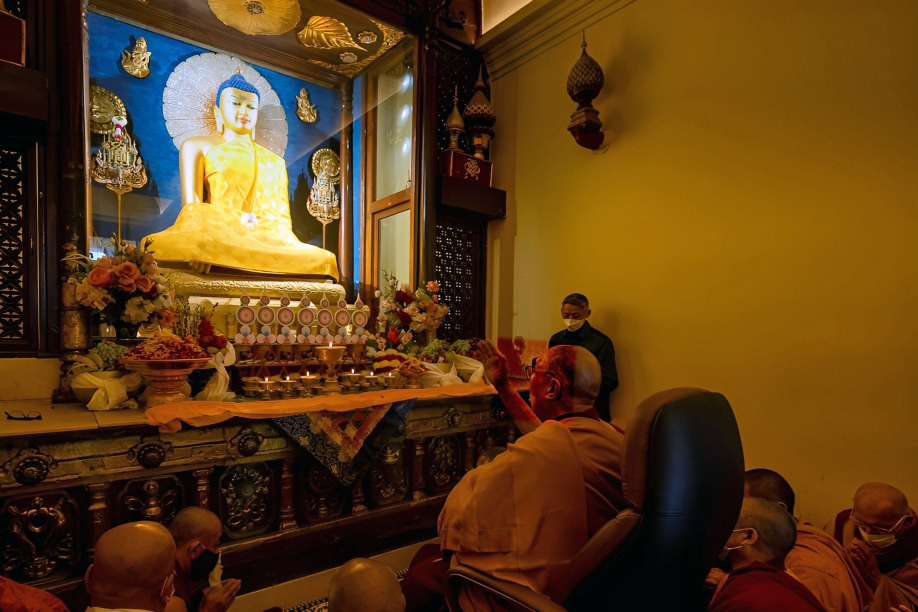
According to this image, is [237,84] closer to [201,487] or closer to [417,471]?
[201,487]

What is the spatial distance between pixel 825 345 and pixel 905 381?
1.42 ft

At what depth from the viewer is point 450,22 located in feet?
17.3

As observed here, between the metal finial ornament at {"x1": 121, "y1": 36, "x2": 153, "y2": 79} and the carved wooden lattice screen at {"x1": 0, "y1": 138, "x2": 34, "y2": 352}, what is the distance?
5.29 ft

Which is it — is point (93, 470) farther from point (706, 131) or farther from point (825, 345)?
point (706, 131)

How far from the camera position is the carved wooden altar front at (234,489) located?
2227mm

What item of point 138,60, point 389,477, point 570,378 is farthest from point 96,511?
point 138,60

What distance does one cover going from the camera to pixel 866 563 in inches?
88.7

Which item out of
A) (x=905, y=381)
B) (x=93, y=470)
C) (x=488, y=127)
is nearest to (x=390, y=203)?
(x=488, y=127)

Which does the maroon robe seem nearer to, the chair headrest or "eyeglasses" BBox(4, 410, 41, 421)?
the chair headrest

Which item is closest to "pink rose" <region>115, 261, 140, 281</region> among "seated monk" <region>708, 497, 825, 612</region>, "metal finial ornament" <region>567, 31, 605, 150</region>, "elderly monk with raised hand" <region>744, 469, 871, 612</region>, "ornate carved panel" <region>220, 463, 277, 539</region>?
"ornate carved panel" <region>220, 463, 277, 539</region>

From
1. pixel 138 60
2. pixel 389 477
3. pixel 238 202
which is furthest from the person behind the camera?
pixel 238 202

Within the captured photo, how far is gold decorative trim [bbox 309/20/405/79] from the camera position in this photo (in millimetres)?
4957

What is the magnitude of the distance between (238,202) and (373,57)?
86.5 inches

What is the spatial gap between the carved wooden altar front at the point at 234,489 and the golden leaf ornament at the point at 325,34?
387cm
